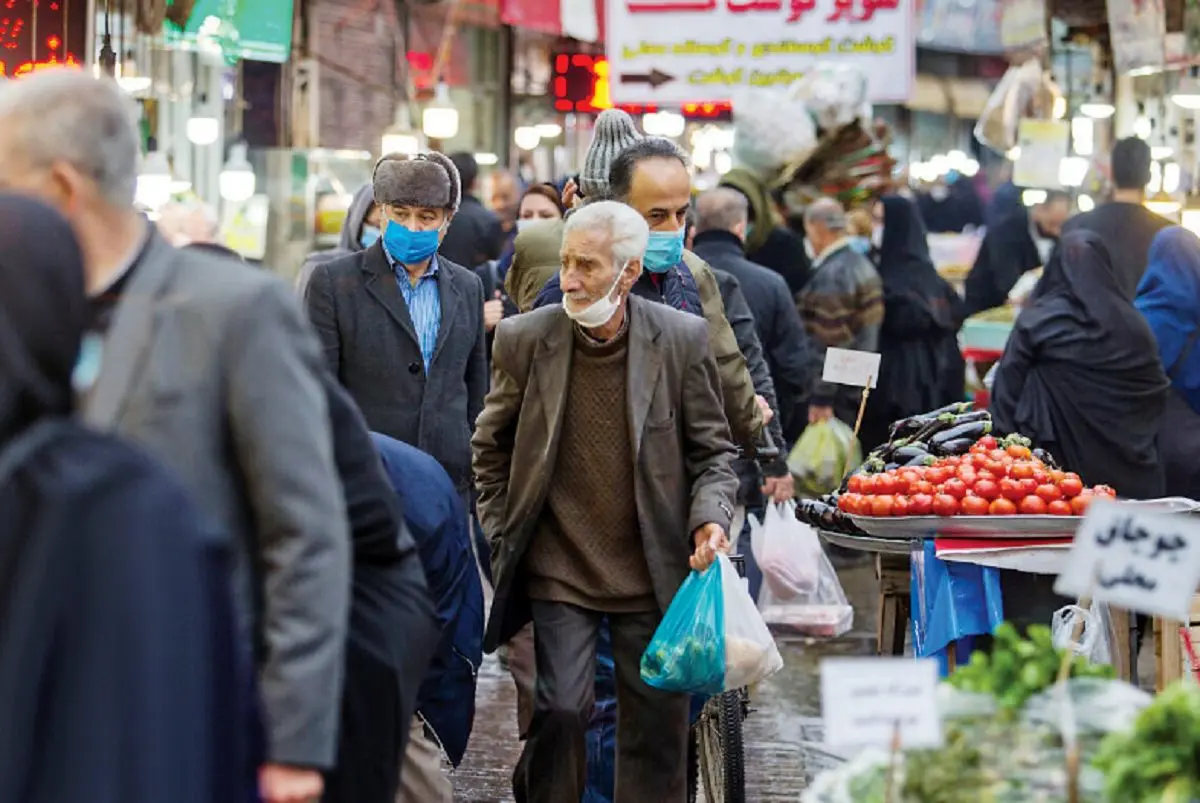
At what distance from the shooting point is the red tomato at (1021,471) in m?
7.50

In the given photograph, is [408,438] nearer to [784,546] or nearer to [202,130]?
[784,546]

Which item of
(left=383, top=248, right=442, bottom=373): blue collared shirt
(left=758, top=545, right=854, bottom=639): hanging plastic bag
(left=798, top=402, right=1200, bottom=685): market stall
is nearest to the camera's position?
(left=798, top=402, right=1200, bottom=685): market stall

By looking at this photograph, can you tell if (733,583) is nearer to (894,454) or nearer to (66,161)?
(894,454)

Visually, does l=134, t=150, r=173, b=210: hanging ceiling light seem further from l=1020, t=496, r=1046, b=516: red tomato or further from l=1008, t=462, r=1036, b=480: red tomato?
l=1020, t=496, r=1046, b=516: red tomato

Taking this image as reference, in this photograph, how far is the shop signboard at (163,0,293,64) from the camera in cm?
1486

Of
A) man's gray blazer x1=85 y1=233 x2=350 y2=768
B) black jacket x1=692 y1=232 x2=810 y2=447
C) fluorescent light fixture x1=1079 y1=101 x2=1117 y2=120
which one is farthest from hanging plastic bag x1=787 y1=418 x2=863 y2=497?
fluorescent light fixture x1=1079 y1=101 x2=1117 y2=120

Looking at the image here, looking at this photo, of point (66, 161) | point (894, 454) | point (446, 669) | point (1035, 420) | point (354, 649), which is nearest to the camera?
point (66, 161)

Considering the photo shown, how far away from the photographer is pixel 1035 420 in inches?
383

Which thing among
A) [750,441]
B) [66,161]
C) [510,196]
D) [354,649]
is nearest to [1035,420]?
[750,441]

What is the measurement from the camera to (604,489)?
6328mm

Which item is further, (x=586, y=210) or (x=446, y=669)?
(x=586, y=210)

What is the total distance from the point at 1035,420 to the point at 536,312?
392cm

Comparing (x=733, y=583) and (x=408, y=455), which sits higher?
(x=408, y=455)

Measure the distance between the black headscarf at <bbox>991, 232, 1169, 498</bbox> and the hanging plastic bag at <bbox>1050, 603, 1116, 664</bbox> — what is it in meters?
2.42
